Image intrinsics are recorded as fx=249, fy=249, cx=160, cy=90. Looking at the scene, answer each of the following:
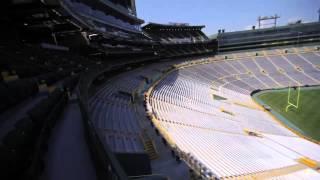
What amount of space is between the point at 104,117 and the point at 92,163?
7155 mm

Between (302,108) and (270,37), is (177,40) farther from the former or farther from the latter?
(302,108)

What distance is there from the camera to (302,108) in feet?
80.5

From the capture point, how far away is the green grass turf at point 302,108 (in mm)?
19391

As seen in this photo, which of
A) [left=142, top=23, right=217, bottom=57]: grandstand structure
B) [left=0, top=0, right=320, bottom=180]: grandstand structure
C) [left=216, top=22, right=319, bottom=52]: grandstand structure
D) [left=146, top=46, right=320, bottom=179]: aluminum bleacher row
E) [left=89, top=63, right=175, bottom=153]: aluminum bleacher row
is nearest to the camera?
[left=0, top=0, right=320, bottom=180]: grandstand structure

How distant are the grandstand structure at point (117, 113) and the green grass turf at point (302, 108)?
61.6 inches

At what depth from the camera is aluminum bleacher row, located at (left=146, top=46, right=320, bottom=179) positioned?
1115 cm

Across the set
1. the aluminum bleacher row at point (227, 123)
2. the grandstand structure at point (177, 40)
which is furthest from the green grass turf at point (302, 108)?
the grandstand structure at point (177, 40)

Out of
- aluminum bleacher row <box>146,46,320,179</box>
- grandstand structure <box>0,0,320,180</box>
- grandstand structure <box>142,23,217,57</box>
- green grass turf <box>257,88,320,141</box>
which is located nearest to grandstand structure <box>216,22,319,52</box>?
grandstand structure <box>142,23,217,57</box>

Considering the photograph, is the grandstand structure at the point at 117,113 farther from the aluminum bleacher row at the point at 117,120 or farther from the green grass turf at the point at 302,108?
the green grass turf at the point at 302,108

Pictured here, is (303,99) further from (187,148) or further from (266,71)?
(187,148)

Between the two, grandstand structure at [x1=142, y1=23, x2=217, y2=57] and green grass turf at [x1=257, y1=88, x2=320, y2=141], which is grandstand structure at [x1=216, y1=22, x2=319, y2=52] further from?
green grass turf at [x1=257, y1=88, x2=320, y2=141]

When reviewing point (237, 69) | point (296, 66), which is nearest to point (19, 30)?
point (237, 69)

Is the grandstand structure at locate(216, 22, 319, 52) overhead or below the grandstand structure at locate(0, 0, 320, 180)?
overhead

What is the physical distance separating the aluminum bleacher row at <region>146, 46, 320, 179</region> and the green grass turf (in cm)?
174
